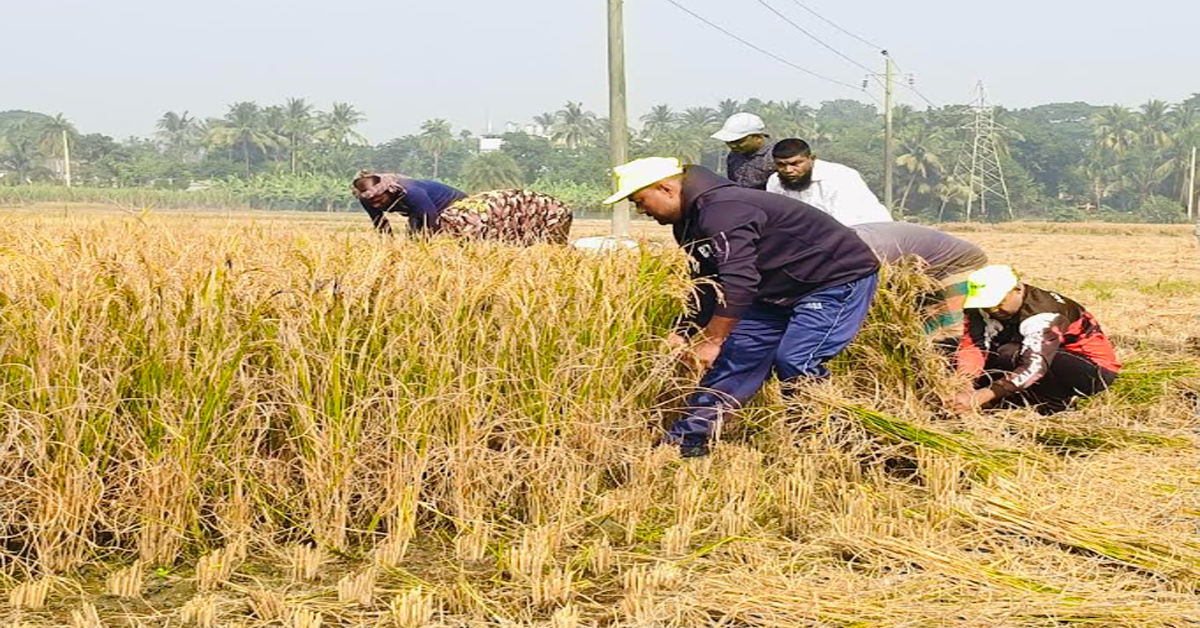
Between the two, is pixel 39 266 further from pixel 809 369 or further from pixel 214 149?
pixel 214 149

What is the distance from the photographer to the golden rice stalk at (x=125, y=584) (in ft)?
10.5

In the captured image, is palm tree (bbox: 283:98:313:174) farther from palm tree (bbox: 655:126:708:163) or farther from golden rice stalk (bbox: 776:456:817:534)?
golden rice stalk (bbox: 776:456:817:534)

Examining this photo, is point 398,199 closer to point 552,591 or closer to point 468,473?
point 468,473

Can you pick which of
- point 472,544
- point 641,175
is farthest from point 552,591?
point 641,175

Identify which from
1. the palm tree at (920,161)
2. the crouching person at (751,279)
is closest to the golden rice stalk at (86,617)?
the crouching person at (751,279)

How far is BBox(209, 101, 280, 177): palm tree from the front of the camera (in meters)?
87.1

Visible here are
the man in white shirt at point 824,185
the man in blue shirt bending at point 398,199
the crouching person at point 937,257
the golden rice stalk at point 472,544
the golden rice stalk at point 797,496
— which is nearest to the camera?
the golden rice stalk at point 472,544

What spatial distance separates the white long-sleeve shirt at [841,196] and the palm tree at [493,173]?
6326cm

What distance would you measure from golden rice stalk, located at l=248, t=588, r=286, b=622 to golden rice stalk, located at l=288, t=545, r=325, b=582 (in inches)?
9.4

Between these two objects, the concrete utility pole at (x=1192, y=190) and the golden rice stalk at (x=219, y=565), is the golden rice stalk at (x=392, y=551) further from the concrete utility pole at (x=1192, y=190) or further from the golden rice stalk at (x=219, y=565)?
the concrete utility pole at (x=1192, y=190)

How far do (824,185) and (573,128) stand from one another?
103 metres

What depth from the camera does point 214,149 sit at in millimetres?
90062

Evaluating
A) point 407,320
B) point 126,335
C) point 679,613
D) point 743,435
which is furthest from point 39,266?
point 743,435

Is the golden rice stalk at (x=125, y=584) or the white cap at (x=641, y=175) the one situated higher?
the white cap at (x=641, y=175)
